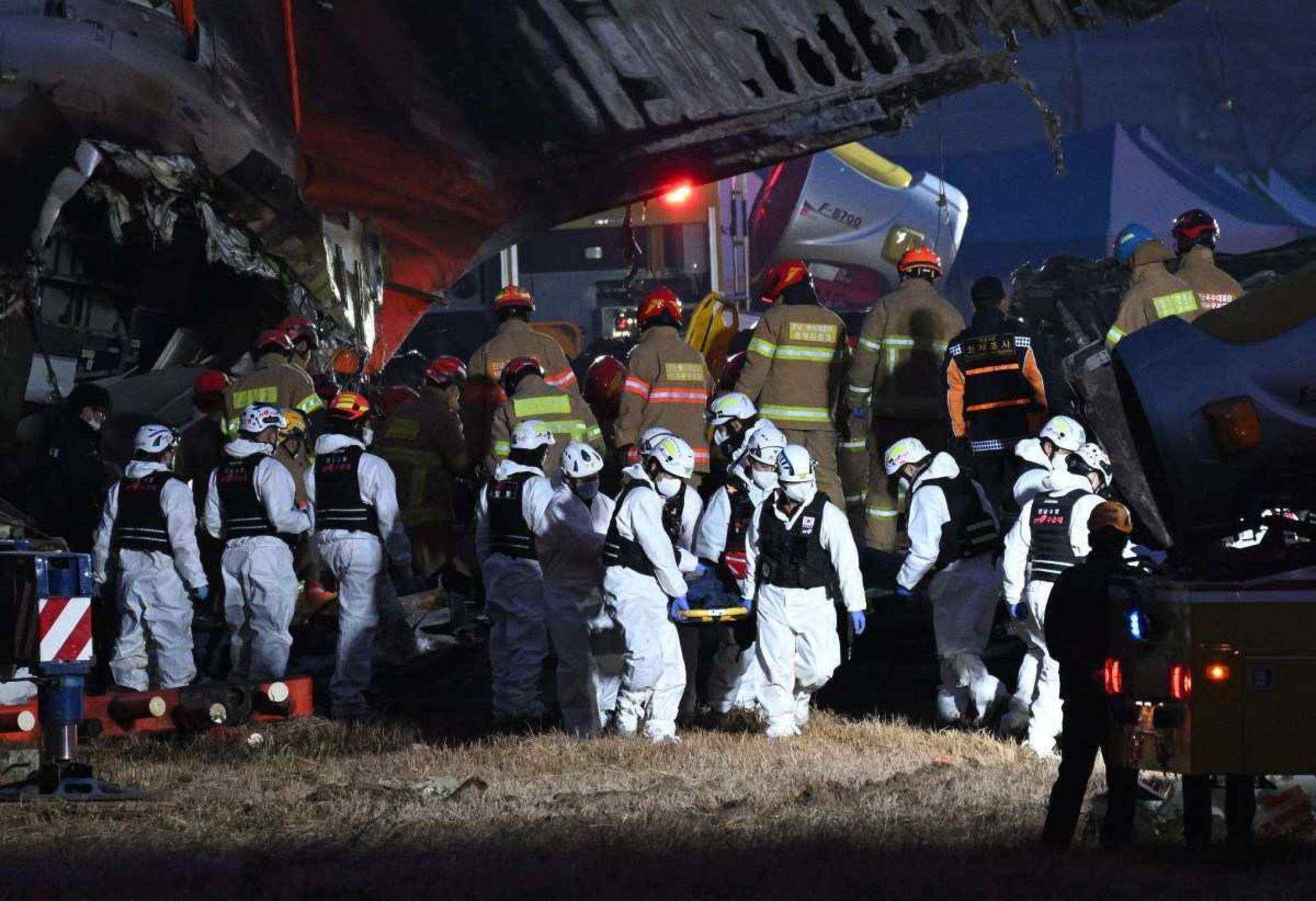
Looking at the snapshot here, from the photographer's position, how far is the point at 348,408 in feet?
42.4

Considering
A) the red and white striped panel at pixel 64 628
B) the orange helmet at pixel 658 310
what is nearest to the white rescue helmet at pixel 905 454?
the orange helmet at pixel 658 310

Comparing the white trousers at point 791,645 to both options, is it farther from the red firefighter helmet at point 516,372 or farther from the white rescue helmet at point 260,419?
the white rescue helmet at point 260,419

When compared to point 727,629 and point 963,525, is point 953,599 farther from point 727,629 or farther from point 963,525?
point 727,629

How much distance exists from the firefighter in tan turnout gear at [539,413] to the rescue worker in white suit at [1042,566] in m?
3.32

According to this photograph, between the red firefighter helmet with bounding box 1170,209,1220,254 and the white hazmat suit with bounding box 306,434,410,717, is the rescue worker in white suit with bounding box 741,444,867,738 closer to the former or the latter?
the white hazmat suit with bounding box 306,434,410,717

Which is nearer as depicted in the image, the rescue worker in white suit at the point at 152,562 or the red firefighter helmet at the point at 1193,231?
the red firefighter helmet at the point at 1193,231

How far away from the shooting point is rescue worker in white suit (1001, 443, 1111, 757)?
10.3 meters

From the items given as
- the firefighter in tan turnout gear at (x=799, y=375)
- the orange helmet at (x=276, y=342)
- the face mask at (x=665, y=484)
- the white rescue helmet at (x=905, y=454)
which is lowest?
the face mask at (x=665, y=484)

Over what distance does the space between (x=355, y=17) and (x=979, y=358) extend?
4.22m

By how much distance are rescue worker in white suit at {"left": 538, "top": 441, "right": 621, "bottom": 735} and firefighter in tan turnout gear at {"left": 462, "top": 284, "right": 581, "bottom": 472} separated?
241cm

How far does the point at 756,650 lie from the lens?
36.3 ft

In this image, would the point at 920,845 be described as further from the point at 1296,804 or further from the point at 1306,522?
the point at 1306,522

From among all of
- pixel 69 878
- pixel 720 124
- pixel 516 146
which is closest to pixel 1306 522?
pixel 69 878

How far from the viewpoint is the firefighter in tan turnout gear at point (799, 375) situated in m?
13.2
